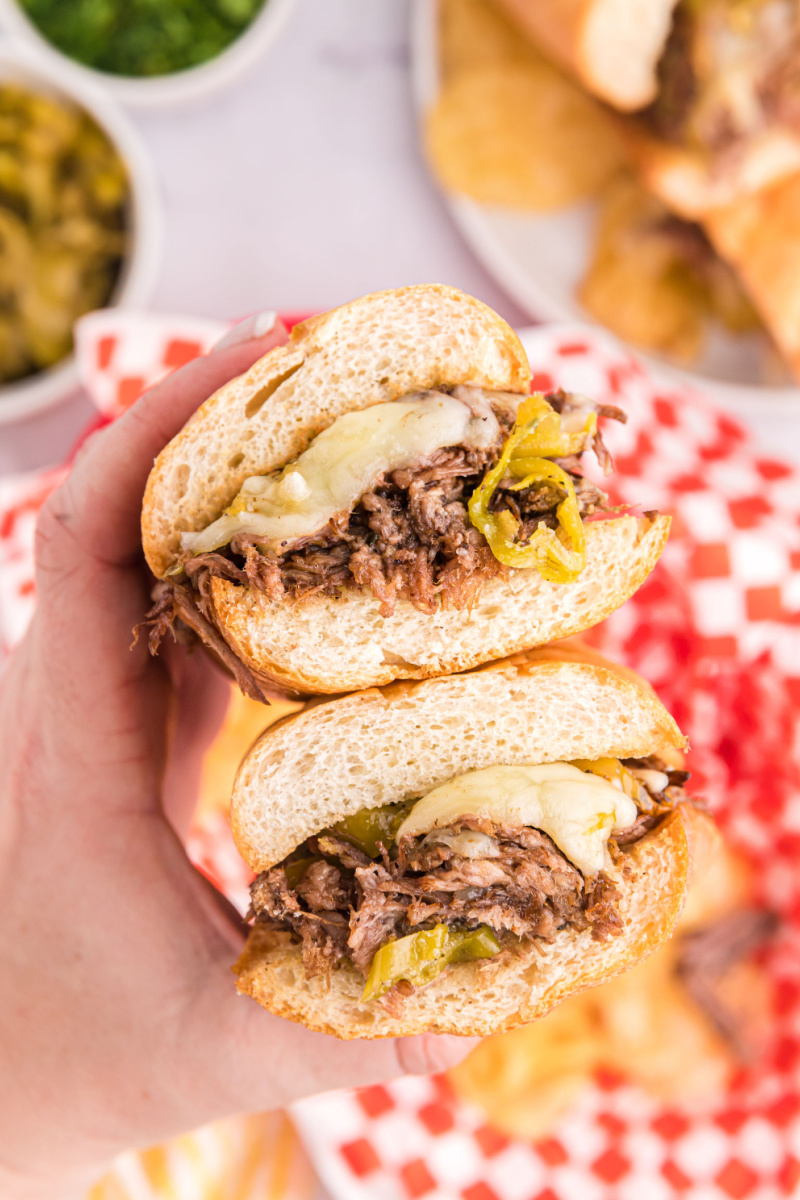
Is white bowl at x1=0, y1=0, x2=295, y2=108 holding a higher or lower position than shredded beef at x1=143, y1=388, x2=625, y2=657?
higher

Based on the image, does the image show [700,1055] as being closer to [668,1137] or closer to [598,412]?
[668,1137]

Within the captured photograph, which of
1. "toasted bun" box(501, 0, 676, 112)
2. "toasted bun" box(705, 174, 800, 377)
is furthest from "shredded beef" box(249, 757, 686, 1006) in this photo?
"toasted bun" box(501, 0, 676, 112)

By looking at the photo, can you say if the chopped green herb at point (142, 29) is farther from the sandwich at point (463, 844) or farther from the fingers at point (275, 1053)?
the fingers at point (275, 1053)

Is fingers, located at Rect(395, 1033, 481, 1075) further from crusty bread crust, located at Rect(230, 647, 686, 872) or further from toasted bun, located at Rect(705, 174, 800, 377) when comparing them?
toasted bun, located at Rect(705, 174, 800, 377)

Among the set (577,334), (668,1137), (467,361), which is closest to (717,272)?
(577,334)

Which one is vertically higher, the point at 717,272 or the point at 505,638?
the point at 505,638

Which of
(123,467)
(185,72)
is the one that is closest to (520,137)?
(185,72)

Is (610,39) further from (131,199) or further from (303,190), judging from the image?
(131,199)
